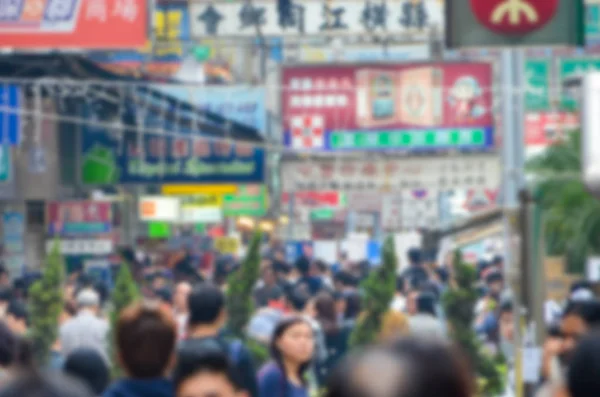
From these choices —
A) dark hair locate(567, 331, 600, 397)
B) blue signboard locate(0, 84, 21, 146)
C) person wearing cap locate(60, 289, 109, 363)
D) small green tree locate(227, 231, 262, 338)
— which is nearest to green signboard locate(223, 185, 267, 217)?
blue signboard locate(0, 84, 21, 146)

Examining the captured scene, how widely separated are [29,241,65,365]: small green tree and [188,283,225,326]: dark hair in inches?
225

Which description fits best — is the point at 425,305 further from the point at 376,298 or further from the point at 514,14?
the point at 514,14

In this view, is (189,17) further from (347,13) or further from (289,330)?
(289,330)

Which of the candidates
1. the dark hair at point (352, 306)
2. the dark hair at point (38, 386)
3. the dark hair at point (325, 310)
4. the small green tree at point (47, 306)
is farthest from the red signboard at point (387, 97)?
the dark hair at point (38, 386)

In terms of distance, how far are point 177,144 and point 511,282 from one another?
1430 centimetres

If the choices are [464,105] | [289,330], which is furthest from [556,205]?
[289,330]

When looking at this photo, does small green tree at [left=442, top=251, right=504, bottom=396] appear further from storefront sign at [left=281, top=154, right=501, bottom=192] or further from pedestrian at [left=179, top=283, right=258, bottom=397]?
storefront sign at [left=281, top=154, right=501, bottom=192]

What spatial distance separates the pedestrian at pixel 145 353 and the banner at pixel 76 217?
19.5m

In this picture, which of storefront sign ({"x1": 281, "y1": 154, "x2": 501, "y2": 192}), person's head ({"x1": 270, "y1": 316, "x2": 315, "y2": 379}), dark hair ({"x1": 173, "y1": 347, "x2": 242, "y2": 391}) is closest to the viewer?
dark hair ({"x1": 173, "y1": 347, "x2": 242, "y2": 391})

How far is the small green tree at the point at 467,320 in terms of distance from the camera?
13.7m

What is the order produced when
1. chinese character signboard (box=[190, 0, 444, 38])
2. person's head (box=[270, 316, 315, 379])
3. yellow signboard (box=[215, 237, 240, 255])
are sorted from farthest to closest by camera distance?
yellow signboard (box=[215, 237, 240, 255]), chinese character signboard (box=[190, 0, 444, 38]), person's head (box=[270, 316, 315, 379])

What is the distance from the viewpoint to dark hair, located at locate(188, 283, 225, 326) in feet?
22.9

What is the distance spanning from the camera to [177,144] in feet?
82.0

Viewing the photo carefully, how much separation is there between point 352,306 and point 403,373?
13.8 metres
